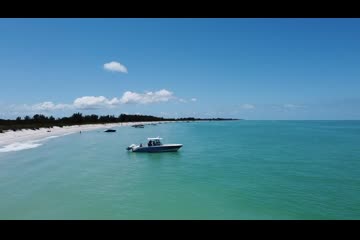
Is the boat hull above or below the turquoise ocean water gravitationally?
above

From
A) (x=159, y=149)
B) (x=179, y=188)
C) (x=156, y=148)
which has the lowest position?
(x=179, y=188)

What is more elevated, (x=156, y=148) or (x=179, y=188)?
(x=156, y=148)

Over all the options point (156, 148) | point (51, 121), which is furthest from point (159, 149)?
point (51, 121)

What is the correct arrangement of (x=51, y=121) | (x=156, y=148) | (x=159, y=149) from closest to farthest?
(x=156, y=148) → (x=159, y=149) → (x=51, y=121)

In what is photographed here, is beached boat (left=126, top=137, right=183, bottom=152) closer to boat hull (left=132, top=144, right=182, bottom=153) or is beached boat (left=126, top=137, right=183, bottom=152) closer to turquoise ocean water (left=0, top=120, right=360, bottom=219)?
boat hull (left=132, top=144, right=182, bottom=153)

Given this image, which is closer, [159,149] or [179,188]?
[179,188]

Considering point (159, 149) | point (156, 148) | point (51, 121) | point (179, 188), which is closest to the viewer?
point (179, 188)

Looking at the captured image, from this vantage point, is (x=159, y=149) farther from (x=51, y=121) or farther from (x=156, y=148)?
(x=51, y=121)

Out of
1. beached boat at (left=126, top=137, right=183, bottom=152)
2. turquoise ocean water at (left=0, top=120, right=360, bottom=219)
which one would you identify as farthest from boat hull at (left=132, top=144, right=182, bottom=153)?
turquoise ocean water at (left=0, top=120, right=360, bottom=219)
